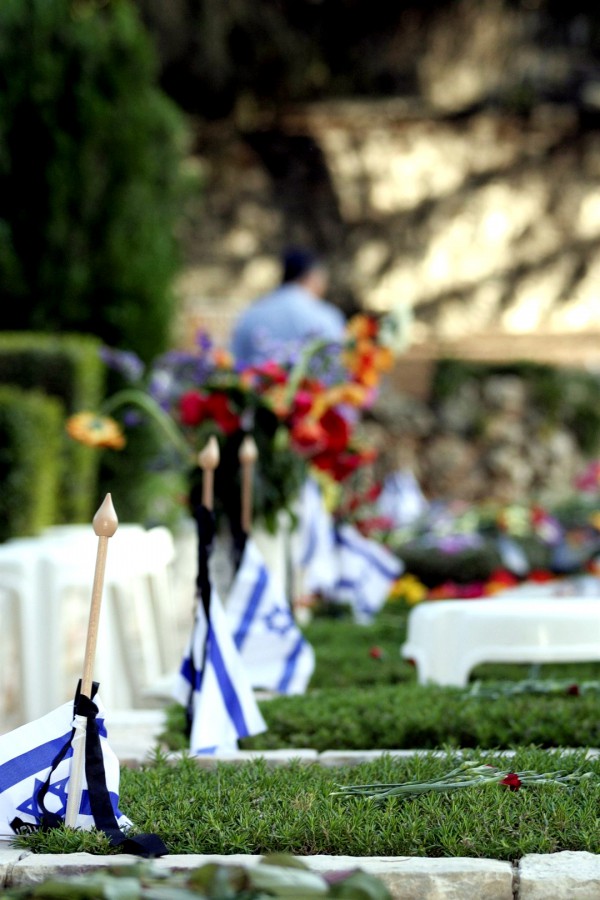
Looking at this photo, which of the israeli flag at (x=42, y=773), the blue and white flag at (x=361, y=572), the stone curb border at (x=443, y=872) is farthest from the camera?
the blue and white flag at (x=361, y=572)

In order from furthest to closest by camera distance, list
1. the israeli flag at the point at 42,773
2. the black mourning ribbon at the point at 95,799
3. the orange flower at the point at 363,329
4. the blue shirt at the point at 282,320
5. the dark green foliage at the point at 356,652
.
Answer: the blue shirt at the point at 282,320 → the orange flower at the point at 363,329 → the dark green foliage at the point at 356,652 → the israeli flag at the point at 42,773 → the black mourning ribbon at the point at 95,799

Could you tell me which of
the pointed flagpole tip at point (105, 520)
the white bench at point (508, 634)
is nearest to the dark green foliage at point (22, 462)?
the white bench at point (508, 634)

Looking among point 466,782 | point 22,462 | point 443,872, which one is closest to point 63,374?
point 22,462

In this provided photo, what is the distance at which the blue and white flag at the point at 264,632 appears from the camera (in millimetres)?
3219

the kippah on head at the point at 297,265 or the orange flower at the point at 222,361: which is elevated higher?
the kippah on head at the point at 297,265

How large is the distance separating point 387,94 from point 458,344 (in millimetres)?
3123

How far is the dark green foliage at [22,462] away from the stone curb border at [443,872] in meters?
3.47

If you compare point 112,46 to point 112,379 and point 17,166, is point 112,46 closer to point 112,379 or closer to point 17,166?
point 17,166

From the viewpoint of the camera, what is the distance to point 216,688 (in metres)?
2.61

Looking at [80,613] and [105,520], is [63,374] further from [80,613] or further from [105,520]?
[105,520]

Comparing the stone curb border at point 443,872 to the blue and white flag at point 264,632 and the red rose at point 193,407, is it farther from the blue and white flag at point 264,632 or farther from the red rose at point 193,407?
the red rose at point 193,407

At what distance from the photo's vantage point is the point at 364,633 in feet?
14.8

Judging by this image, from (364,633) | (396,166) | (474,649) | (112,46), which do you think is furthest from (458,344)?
(474,649)

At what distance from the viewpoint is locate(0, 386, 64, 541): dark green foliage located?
16.6 ft
